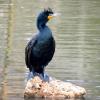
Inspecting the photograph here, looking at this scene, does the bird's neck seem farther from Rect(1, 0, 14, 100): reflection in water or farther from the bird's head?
Rect(1, 0, 14, 100): reflection in water

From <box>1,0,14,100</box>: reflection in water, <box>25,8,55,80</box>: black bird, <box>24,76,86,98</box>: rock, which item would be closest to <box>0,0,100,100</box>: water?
<box>1,0,14,100</box>: reflection in water

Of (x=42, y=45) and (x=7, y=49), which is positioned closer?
(x=42, y=45)

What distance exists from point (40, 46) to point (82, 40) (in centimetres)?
408

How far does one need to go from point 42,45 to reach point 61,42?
3.84 meters

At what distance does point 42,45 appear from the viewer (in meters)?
9.16

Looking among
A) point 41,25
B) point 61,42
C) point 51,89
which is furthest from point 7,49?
point 51,89

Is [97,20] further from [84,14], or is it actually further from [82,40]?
[82,40]

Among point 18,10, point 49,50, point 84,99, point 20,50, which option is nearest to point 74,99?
point 84,99

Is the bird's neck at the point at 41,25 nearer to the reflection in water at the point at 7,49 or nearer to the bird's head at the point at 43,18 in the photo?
the bird's head at the point at 43,18

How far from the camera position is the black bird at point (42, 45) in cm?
916

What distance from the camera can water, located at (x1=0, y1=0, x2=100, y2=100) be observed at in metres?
10.0

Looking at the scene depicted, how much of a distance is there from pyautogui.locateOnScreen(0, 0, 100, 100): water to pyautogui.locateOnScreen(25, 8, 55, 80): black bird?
51 cm

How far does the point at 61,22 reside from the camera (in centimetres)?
1534

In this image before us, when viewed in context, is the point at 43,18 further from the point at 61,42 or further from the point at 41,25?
the point at 61,42
